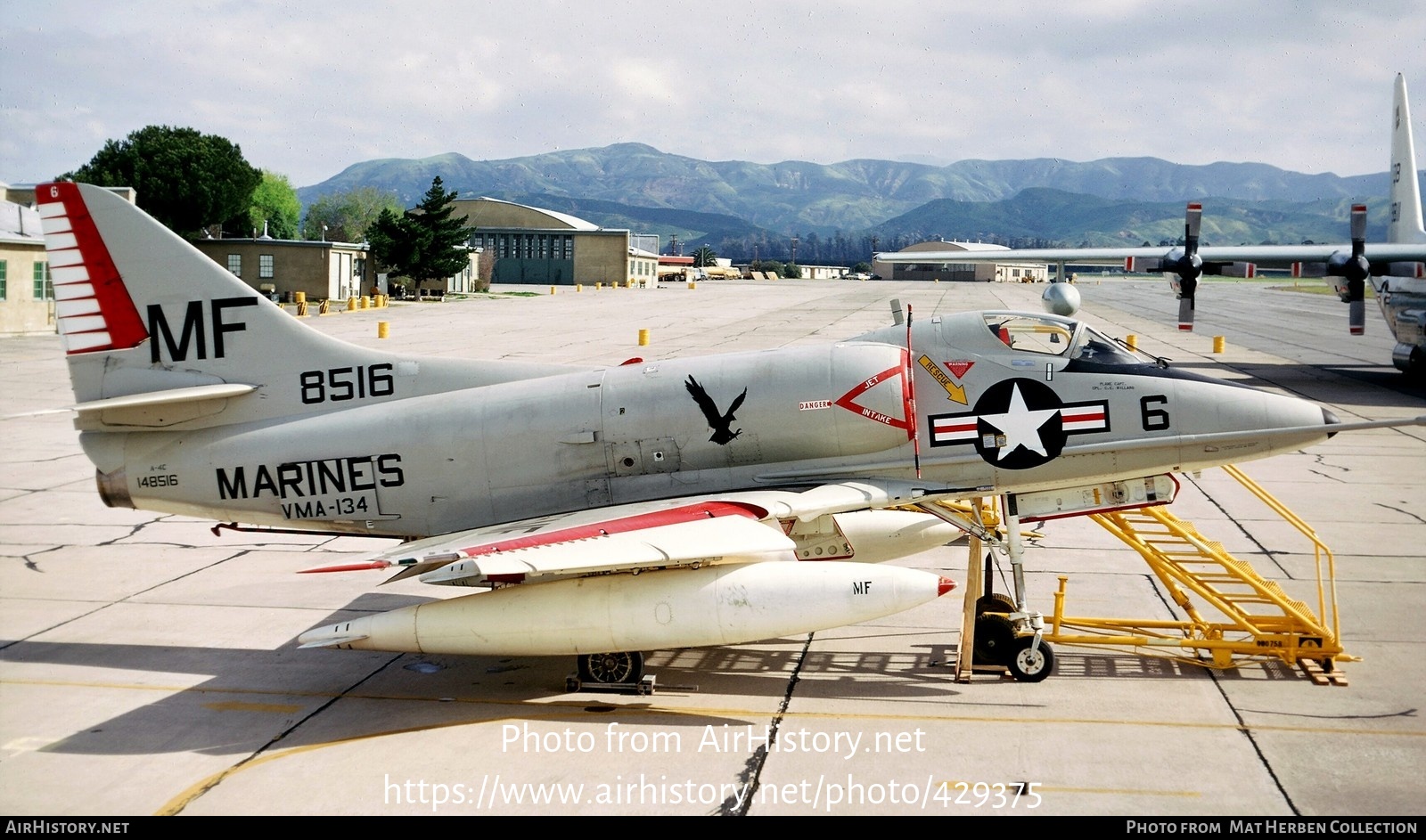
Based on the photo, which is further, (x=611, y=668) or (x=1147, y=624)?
(x=1147, y=624)

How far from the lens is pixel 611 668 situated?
→ 1035 centimetres

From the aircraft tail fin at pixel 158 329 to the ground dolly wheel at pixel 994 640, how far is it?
259 inches

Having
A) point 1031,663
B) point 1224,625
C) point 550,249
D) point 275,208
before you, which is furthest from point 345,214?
point 1224,625

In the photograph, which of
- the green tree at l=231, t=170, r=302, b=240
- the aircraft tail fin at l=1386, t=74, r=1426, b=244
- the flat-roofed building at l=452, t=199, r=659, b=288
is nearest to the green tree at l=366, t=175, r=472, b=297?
the flat-roofed building at l=452, t=199, r=659, b=288

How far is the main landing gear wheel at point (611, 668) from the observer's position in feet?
33.7

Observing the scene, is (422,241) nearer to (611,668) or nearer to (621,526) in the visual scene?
(611,668)

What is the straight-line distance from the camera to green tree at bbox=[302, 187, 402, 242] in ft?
534

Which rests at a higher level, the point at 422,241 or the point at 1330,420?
the point at 422,241

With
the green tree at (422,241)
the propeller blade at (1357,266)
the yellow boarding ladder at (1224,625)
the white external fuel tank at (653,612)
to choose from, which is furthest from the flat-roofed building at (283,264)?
the yellow boarding ladder at (1224,625)

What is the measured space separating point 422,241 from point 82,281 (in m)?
60.2

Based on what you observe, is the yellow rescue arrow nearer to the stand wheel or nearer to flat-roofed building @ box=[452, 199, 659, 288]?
the stand wheel
